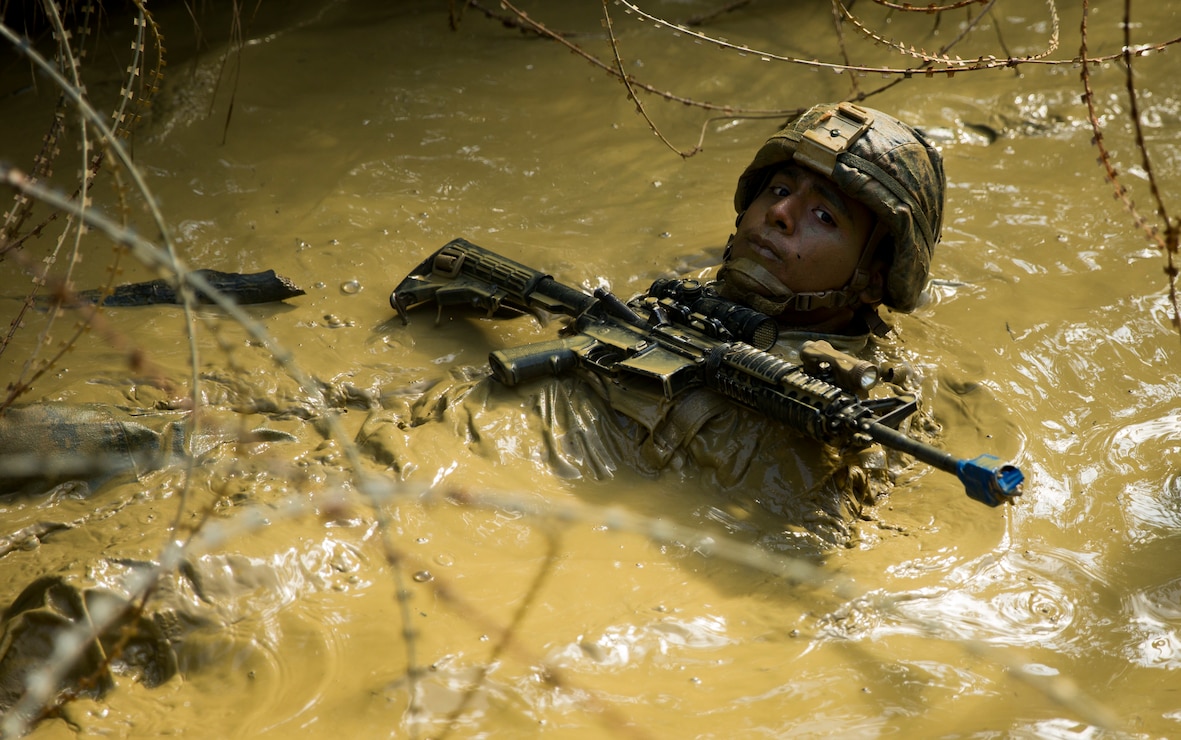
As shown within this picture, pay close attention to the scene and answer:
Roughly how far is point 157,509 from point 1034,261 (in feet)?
15.3

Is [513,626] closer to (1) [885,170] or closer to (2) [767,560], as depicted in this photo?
(2) [767,560]

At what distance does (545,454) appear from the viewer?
404 cm

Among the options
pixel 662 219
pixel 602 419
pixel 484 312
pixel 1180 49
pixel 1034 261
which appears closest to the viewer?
pixel 602 419

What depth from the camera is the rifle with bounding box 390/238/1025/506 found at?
11.8 feet

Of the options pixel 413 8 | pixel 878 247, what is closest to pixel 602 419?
pixel 878 247

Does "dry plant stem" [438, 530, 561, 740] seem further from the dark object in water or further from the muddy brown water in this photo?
the dark object in water

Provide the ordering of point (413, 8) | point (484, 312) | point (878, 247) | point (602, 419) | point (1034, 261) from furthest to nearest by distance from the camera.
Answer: point (413, 8), point (1034, 261), point (484, 312), point (878, 247), point (602, 419)

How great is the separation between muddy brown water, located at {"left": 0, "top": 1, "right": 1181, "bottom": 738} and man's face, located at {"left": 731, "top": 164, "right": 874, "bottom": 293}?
77 centimetres

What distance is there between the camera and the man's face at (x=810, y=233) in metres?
4.34

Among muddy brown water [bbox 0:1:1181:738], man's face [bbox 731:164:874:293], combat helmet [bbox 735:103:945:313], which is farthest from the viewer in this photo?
man's face [bbox 731:164:874:293]

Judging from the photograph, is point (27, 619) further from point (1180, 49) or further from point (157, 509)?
point (1180, 49)

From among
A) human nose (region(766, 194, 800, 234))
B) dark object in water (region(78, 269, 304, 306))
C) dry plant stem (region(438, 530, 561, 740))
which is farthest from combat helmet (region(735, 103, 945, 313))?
dark object in water (region(78, 269, 304, 306))

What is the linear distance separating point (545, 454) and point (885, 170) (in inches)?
74.1

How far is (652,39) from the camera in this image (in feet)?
25.5
